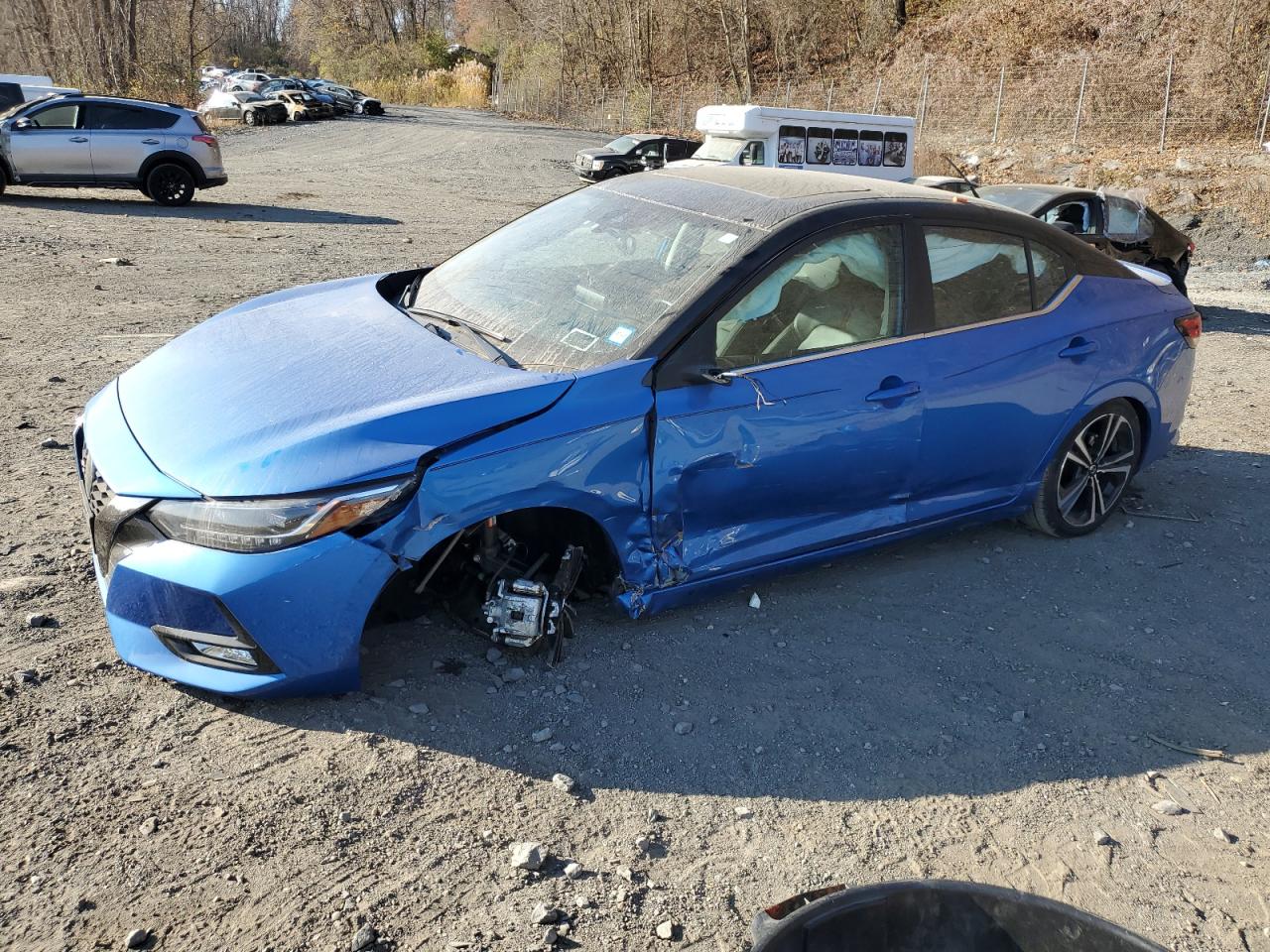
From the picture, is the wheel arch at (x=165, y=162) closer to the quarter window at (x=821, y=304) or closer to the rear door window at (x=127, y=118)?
the rear door window at (x=127, y=118)

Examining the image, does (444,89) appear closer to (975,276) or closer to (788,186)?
(788,186)

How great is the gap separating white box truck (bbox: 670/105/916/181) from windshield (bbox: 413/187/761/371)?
13311mm

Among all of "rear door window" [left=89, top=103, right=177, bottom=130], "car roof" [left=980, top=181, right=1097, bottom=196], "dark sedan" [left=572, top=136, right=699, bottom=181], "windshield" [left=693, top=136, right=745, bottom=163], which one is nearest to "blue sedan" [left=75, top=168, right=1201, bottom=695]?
"car roof" [left=980, top=181, right=1097, bottom=196]

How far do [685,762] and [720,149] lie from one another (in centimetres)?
1628

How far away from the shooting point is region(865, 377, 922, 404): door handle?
416 cm

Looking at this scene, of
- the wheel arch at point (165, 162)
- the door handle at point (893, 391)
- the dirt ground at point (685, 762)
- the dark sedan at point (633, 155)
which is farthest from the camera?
the dark sedan at point (633, 155)

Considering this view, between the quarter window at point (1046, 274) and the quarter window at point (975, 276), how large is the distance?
6 cm

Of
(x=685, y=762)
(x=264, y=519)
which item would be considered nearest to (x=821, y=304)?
(x=685, y=762)

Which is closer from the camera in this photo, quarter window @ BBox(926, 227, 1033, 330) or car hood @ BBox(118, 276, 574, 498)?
car hood @ BBox(118, 276, 574, 498)

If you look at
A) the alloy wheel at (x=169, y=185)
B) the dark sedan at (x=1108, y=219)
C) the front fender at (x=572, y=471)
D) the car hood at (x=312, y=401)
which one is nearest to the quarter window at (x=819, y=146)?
the dark sedan at (x=1108, y=219)

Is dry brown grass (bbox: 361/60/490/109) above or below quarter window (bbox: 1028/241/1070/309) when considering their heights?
above

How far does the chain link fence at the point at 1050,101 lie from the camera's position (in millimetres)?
25125

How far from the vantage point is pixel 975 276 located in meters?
4.55

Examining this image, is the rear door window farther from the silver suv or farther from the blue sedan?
the blue sedan
